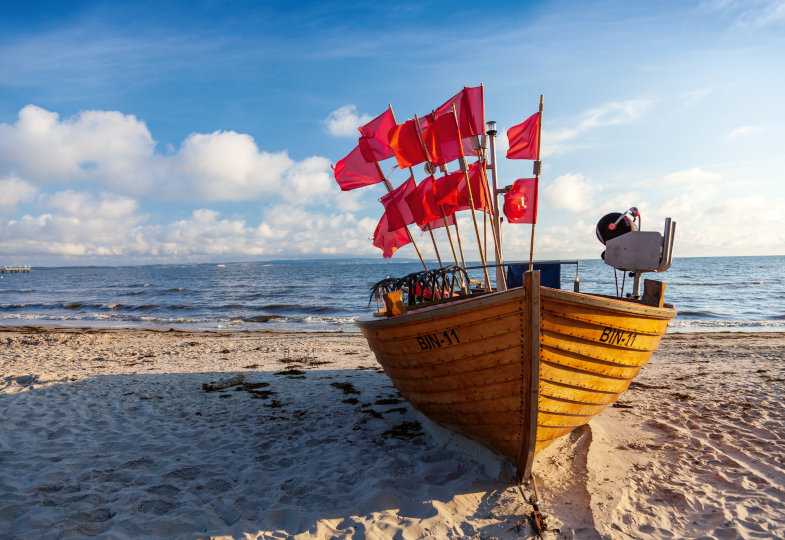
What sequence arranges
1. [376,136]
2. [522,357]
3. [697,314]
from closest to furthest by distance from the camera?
[522,357] < [376,136] < [697,314]

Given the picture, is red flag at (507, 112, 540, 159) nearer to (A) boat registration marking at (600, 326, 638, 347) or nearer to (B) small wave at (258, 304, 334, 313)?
Result: (A) boat registration marking at (600, 326, 638, 347)

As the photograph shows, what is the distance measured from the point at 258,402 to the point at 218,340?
847cm

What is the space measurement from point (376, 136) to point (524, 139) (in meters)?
2.34

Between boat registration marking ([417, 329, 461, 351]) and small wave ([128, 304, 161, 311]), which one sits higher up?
boat registration marking ([417, 329, 461, 351])

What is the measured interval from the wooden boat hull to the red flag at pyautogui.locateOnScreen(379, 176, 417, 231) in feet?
8.36

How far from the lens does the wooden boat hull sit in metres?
3.88

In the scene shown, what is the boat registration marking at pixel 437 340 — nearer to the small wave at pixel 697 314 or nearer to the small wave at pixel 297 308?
the small wave at pixel 697 314

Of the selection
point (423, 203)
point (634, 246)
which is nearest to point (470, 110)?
point (423, 203)

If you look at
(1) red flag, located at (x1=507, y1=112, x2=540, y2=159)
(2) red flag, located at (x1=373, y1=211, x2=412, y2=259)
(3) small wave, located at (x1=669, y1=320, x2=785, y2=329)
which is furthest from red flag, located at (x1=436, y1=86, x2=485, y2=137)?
(3) small wave, located at (x1=669, y1=320, x2=785, y2=329)

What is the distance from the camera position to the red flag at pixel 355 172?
731 cm

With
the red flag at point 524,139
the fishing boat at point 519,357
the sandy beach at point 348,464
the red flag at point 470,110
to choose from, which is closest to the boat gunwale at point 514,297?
the fishing boat at point 519,357

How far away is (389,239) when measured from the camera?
811cm

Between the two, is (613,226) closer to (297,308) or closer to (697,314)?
(697,314)

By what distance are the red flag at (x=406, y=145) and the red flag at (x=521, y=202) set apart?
145 centimetres
